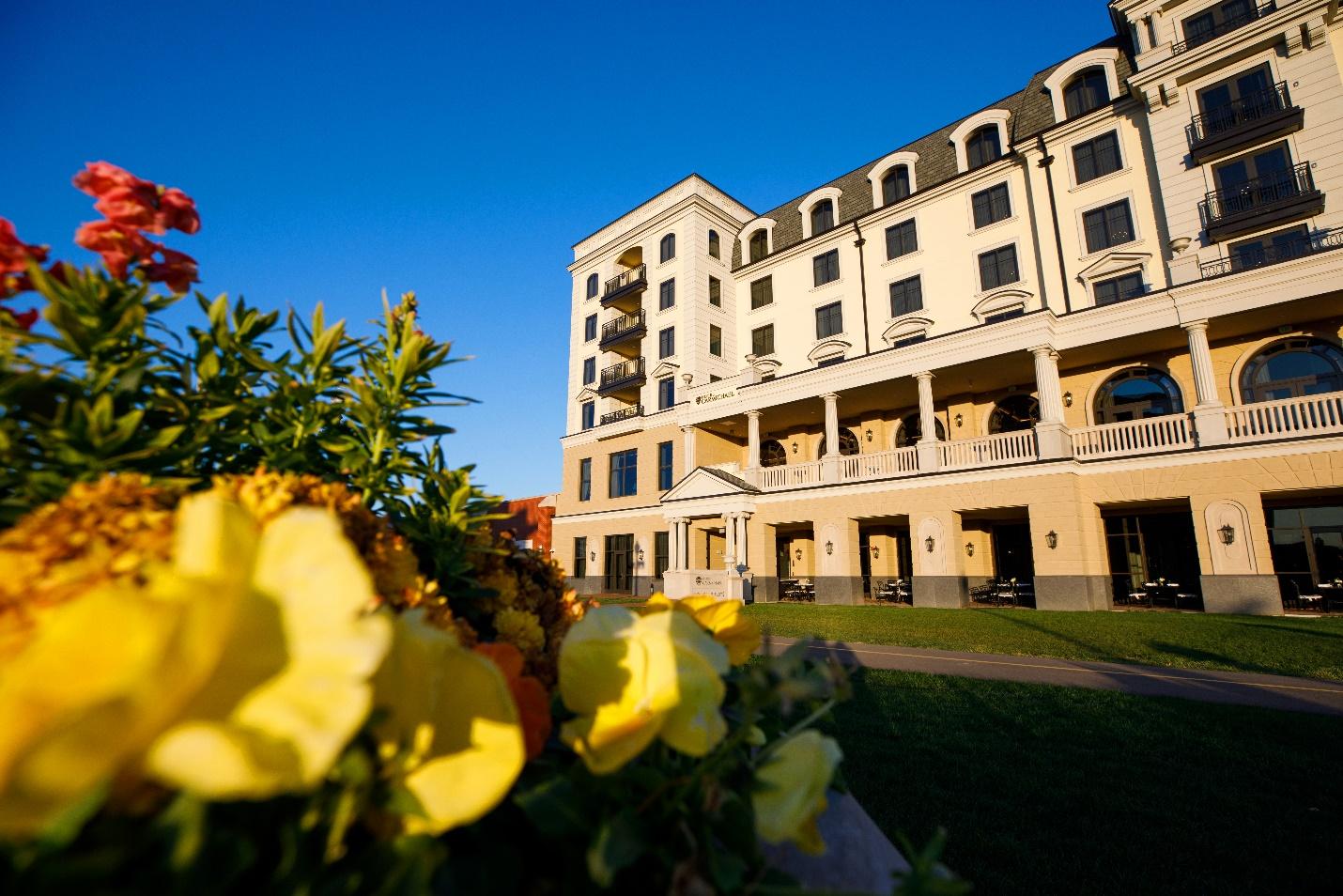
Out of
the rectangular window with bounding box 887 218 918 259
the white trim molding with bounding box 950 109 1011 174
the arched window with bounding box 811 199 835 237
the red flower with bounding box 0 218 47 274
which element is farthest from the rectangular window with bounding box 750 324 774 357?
the red flower with bounding box 0 218 47 274

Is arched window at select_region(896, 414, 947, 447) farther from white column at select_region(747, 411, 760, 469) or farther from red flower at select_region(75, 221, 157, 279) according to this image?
red flower at select_region(75, 221, 157, 279)

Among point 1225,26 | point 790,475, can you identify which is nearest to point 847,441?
point 790,475

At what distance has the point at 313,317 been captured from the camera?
1188mm

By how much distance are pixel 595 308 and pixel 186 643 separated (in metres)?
35.5

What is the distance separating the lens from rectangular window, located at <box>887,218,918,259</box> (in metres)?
24.6

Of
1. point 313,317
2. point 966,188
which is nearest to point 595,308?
point 966,188

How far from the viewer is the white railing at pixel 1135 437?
16453 mm

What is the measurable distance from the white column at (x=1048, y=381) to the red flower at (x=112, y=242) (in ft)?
67.3

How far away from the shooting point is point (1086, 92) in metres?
21.1

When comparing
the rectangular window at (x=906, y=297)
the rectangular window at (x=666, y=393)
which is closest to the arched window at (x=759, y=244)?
the rectangular window at (x=666, y=393)

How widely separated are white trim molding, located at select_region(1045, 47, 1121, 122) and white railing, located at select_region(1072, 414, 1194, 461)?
11.2 metres

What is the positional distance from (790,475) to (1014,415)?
26.6 feet

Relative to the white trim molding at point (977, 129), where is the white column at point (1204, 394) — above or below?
below

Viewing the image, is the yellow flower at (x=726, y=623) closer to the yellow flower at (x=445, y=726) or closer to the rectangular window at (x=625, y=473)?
the yellow flower at (x=445, y=726)
